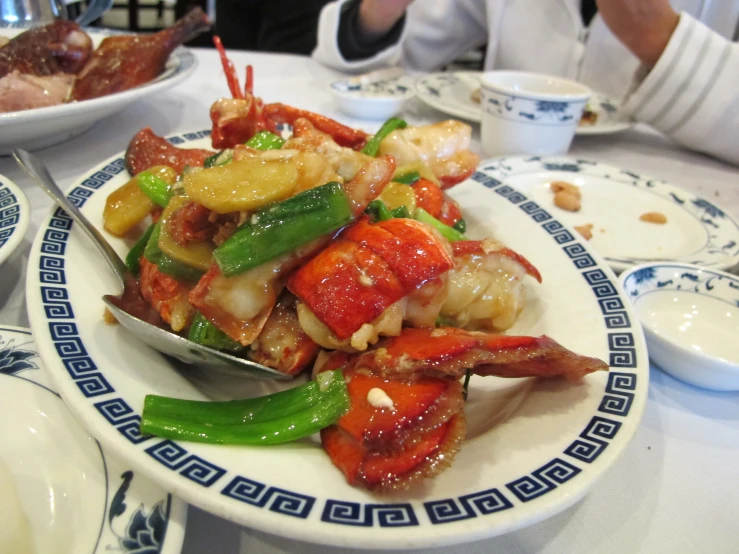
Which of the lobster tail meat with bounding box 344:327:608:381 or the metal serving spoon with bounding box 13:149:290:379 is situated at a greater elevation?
the lobster tail meat with bounding box 344:327:608:381

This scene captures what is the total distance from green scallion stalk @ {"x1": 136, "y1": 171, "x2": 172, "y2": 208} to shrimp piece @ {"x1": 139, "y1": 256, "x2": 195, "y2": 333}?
190 millimetres

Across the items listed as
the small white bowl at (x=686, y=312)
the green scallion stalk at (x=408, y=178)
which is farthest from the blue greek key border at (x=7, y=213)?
the small white bowl at (x=686, y=312)

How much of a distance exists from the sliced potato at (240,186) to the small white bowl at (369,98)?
166cm

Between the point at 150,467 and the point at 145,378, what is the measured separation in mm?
238

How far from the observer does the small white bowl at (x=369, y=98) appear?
8.30 feet

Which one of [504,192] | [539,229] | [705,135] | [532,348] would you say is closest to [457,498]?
[532,348]

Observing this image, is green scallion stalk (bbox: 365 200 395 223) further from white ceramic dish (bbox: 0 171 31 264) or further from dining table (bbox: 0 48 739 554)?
white ceramic dish (bbox: 0 171 31 264)

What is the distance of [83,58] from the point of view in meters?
2.21

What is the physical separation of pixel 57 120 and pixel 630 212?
81.9 inches

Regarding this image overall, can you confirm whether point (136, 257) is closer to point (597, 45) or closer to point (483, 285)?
point (483, 285)

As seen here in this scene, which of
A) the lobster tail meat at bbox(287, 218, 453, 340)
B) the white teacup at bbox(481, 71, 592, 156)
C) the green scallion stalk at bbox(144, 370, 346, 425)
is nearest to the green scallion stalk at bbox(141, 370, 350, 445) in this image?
the green scallion stalk at bbox(144, 370, 346, 425)

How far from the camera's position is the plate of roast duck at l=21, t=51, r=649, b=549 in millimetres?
730

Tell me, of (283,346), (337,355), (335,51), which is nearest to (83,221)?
(283,346)

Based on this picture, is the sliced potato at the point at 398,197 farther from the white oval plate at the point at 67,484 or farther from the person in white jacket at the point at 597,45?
the person in white jacket at the point at 597,45
